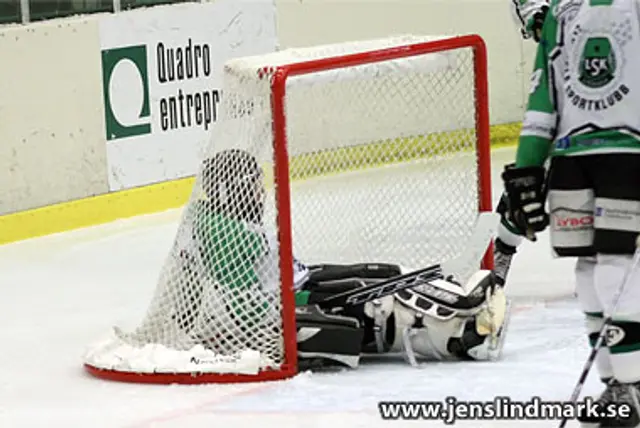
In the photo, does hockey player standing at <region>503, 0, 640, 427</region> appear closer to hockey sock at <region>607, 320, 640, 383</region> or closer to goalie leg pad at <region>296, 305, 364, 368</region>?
hockey sock at <region>607, 320, 640, 383</region>

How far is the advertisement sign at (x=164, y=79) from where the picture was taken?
25.2ft

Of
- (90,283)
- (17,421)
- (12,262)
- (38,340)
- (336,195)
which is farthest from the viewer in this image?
(12,262)

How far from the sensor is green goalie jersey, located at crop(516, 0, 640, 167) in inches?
142

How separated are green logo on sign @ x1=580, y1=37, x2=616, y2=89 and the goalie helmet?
142cm

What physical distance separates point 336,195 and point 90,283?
3.48 feet

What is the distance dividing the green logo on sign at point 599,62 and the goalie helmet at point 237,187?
55.9 inches

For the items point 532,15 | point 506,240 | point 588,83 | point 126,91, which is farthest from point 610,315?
point 126,91

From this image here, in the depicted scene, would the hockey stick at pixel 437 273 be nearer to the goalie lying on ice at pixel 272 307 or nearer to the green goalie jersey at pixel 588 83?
the goalie lying on ice at pixel 272 307

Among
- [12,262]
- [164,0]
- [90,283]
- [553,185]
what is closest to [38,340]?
[90,283]

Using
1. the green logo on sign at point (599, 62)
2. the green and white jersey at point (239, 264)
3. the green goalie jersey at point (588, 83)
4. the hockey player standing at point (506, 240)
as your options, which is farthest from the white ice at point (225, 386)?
the green logo on sign at point (599, 62)

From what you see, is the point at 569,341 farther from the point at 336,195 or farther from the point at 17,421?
the point at 17,421

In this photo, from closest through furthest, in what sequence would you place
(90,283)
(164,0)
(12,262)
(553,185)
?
(553,185) → (90,283) → (12,262) → (164,0)

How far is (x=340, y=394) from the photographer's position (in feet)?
14.9

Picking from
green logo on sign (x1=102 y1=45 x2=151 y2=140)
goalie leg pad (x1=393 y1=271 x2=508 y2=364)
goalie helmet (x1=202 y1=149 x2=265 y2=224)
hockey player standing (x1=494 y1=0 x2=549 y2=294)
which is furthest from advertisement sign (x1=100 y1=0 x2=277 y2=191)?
goalie leg pad (x1=393 y1=271 x2=508 y2=364)
